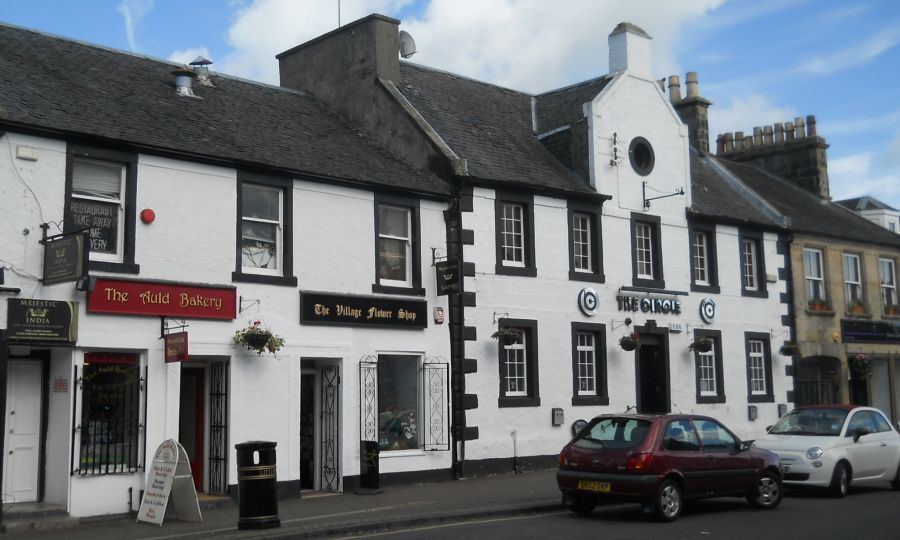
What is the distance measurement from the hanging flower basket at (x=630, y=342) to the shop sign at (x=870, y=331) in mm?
9642

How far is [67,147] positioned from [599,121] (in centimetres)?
1245

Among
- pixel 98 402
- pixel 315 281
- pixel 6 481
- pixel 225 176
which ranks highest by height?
pixel 225 176

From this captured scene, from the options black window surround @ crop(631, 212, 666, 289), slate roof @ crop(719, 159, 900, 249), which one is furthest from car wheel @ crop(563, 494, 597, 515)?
slate roof @ crop(719, 159, 900, 249)

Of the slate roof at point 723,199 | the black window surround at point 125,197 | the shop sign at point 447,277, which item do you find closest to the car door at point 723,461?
the shop sign at point 447,277

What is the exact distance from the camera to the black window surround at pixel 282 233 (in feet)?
55.1

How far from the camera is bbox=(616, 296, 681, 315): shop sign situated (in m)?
23.0

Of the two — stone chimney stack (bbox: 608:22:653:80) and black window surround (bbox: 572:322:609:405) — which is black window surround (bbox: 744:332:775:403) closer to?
black window surround (bbox: 572:322:609:405)

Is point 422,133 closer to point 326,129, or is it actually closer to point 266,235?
A: point 326,129

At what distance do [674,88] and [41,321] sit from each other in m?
22.8

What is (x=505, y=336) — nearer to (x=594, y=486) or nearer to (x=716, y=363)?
(x=594, y=486)

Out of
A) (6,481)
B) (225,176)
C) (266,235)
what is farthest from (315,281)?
(6,481)

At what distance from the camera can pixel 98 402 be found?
1510cm

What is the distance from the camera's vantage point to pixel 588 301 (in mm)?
22188

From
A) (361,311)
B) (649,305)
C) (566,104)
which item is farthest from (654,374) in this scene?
(361,311)
